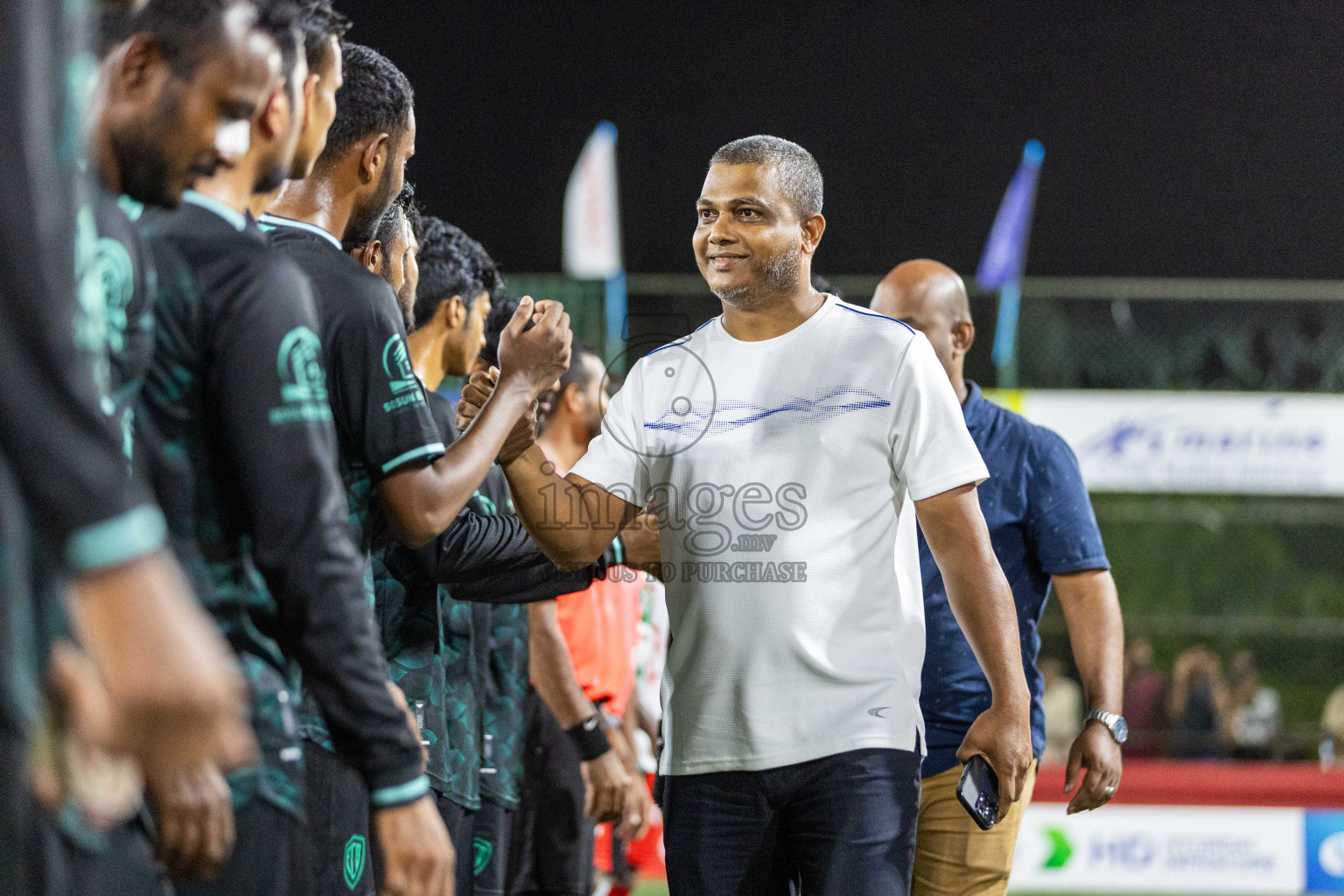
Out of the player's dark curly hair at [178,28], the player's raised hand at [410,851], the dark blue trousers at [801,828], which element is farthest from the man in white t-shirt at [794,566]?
the player's dark curly hair at [178,28]

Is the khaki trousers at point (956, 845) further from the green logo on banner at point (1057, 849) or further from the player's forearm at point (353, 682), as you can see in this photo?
the green logo on banner at point (1057, 849)

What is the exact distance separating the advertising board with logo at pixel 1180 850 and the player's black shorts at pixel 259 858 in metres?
7.47

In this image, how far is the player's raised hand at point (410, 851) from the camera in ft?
6.43

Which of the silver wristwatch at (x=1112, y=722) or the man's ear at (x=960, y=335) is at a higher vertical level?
the man's ear at (x=960, y=335)

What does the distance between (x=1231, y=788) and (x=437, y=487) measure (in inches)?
307

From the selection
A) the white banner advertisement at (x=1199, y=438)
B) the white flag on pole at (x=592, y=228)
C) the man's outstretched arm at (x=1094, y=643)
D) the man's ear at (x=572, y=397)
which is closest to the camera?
the man's outstretched arm at (x=1094, y=643)

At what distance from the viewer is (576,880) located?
5863mm

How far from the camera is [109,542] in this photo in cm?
131

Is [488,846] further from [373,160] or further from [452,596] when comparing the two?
[373,160]

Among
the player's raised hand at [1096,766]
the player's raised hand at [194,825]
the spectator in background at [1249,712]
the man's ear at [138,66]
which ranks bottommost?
the spectator in background at [1249,712]

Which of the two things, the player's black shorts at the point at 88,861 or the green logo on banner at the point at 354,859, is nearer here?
the player's black shorts at the point at 88,861

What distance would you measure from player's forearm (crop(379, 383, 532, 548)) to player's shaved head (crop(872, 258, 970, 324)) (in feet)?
A: 6.95

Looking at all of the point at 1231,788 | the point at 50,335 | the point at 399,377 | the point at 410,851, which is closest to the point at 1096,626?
the point at 399,377

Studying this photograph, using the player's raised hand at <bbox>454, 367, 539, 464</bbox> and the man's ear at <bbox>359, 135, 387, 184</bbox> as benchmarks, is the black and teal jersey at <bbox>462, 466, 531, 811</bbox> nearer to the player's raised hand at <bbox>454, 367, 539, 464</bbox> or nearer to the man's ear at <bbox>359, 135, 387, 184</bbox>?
the player's raised hand at <bbox>454, 367, 539, 464</bbox>
